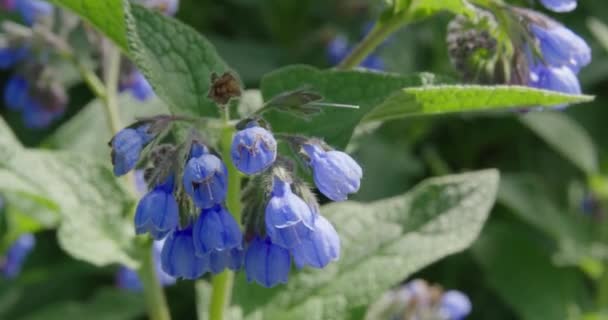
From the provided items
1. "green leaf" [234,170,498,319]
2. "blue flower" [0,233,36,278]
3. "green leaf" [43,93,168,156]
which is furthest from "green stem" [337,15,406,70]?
"blue flower" [0,233,36,278]

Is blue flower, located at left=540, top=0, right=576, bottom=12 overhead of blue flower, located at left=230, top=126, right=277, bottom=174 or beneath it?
beneath

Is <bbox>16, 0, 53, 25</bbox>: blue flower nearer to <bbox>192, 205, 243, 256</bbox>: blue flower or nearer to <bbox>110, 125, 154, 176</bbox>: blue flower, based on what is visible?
<bbox>110, 125, 154, 176</bbox>: blue flower

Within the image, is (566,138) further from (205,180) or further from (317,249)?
(205,180)

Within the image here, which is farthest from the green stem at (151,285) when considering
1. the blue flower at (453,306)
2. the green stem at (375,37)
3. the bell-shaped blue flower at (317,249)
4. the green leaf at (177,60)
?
the blue flower at (453,306)

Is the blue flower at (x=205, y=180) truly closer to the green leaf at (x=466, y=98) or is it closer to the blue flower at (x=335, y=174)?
the blue flower at (x=335, y=174)

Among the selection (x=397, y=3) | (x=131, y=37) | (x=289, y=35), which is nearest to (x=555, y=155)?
(x=289, y=35)

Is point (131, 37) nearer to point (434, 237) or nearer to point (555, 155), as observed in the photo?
point (434, 237)
